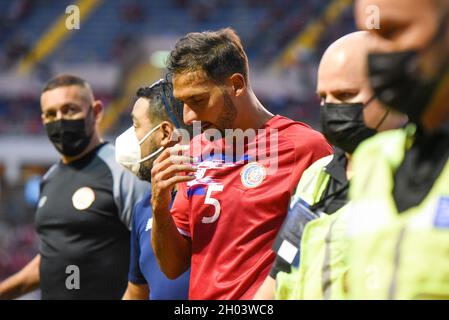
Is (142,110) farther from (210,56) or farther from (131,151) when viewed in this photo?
(210,56)

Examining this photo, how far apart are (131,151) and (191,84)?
73 cm

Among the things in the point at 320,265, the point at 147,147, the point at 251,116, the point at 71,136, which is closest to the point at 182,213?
the point at 251,116

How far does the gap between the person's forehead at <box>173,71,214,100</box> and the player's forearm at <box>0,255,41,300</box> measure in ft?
6.51

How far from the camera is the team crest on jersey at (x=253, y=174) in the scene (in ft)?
9.19

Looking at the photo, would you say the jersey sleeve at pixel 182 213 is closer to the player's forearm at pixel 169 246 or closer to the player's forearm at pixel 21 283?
the player's forearm at pixel 169 246

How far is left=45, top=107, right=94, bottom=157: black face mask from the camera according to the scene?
458 centimetres

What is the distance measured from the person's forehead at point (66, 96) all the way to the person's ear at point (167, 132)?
4.39ft

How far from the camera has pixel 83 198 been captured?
4.39 meters

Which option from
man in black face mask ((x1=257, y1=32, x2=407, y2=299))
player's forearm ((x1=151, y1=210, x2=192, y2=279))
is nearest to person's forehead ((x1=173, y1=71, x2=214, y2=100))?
player's forearm ((x1=151, y1=210, x2=192, y2=279))

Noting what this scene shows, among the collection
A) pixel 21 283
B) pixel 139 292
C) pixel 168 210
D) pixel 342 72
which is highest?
pixel 342 72

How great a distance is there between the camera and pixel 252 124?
2951mm

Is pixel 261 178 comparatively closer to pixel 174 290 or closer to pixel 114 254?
pixel 174 290

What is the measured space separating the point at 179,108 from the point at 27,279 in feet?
5.21
